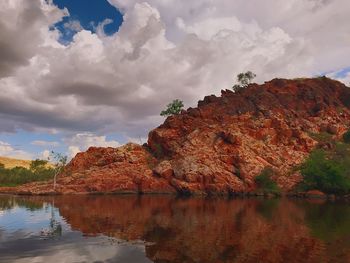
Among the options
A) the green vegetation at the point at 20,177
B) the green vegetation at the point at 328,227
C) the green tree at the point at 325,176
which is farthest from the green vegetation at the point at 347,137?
the green vegetation at the point at 20,177

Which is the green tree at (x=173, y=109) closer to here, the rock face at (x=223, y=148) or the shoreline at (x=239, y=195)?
the rock face at (x=223, y=148)

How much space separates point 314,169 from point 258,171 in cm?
1837

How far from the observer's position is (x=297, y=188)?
4975 inches

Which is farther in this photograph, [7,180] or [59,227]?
[7,180]

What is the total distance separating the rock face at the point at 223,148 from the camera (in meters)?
129

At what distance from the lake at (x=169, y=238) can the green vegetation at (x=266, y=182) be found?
6275cm

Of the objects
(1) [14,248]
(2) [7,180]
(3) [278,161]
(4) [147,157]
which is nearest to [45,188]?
(4) [147,157]

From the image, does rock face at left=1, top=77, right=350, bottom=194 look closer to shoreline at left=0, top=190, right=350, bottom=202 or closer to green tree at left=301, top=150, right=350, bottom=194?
shoreline at left=0, top=190, right=350, bottom=202

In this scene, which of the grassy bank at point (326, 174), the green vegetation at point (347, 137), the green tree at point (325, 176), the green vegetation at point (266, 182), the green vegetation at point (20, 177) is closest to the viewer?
the green tree at point (325, 176)

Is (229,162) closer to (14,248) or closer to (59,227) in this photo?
(59,227)

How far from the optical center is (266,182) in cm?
12700

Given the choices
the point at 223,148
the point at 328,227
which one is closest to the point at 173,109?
the point at 223,148

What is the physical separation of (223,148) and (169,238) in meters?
99.0

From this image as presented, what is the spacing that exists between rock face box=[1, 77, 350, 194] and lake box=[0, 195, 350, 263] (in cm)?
6484
